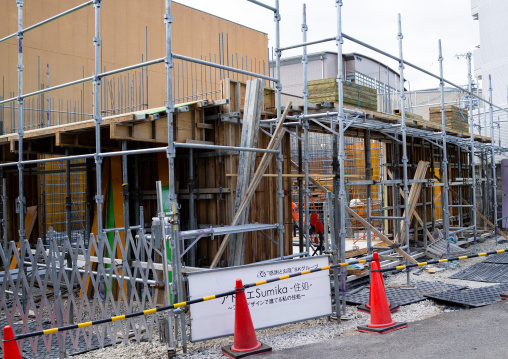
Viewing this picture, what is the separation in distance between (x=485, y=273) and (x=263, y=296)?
7.09m

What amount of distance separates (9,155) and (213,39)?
11.3 meters

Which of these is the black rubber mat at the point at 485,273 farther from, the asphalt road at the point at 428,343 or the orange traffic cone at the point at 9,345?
the orange traffic cone at the point at 9,345

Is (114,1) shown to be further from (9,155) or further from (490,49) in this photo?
(490,49)

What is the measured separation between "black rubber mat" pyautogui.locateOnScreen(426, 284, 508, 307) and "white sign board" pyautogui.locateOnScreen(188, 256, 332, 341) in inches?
105

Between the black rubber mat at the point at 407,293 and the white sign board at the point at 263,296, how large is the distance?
1855 mm

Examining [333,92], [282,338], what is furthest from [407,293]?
[333,92]

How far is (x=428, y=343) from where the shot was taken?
644 cm

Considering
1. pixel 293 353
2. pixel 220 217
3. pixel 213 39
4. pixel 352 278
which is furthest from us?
pixel 213 39

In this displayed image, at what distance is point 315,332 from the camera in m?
7.41

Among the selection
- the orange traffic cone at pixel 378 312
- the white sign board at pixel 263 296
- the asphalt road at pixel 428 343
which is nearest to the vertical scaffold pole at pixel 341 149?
the white sign board at pixel 263 296

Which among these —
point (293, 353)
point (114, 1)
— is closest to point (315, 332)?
point (293, 353)

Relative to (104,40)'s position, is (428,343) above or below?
below

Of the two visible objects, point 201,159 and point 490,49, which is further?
point 490,49

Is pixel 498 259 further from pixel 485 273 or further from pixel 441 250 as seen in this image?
pixel 485 273
